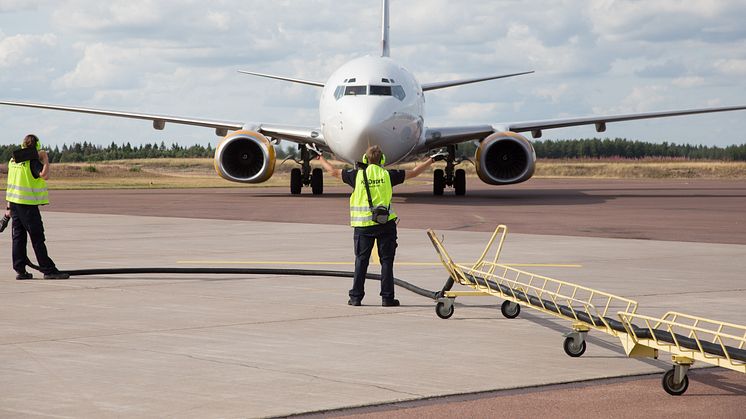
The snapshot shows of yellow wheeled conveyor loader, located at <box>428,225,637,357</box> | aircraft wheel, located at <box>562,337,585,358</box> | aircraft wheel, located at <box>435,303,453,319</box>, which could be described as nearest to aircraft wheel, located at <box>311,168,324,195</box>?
yellow wheeled conveyor loader, located at <box>428,225,637,357</box>

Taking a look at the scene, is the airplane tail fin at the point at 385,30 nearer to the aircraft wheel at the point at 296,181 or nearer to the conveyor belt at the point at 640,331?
the aircraft wheel at the point at 296,181

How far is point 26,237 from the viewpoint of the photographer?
13023 millimetres

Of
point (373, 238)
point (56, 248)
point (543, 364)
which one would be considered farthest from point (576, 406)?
point (56, 248)

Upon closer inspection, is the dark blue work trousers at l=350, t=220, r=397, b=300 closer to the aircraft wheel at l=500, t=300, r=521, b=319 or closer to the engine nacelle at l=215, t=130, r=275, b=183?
the aircraft wheel at l=500, t=300, r=521, b=319

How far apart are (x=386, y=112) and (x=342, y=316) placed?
19121 mm

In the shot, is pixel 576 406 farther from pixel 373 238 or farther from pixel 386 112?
pixel 386 112

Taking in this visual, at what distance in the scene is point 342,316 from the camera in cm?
1000

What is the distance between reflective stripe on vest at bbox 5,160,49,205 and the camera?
1312 cm

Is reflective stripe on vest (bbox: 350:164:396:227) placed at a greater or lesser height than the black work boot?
greater

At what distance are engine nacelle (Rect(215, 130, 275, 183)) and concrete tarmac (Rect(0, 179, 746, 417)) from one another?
15671mm

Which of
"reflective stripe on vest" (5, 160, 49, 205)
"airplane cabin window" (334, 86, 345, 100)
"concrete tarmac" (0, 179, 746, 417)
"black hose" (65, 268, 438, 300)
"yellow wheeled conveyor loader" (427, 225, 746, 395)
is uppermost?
"airplane cabin window" (334, 86, 345, 100)

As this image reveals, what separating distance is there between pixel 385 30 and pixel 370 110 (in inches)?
501

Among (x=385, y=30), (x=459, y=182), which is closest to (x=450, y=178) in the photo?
(x=459, y=182)

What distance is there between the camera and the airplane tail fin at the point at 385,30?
39875mm
